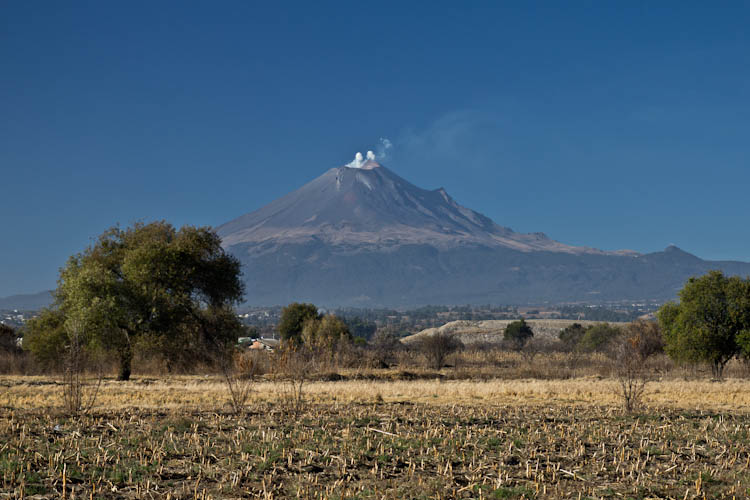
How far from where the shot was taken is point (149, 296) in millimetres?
34531

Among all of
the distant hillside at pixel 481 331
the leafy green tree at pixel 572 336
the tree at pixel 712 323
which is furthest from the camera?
the distant hillside at pixel 481 331

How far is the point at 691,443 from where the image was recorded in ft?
40.5

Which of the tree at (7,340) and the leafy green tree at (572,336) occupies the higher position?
the tree at (7,340)

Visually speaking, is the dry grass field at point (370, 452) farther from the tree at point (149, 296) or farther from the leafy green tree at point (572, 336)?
the leafy green tree at point (572, 336)

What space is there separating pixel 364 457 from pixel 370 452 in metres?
0.38

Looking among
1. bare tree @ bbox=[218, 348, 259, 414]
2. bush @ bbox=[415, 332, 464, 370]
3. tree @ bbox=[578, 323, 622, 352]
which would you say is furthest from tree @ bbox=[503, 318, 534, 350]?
bare tree @ bbox=[218, 348, 259, 414]

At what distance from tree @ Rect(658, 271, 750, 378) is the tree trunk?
29.5 metres

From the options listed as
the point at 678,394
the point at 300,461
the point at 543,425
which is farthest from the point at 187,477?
the point at 678,394

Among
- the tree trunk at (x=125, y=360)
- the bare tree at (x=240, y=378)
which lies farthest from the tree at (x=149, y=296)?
the bare tree at (x=240, y=378)

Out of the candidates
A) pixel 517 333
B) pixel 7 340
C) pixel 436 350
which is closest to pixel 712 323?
pixel 436 350

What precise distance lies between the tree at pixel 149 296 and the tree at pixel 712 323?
25.1 meters

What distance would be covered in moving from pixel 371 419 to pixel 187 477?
6417 millimetres

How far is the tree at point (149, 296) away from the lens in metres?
33.3

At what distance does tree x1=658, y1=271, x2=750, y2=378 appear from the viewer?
3631 cm
